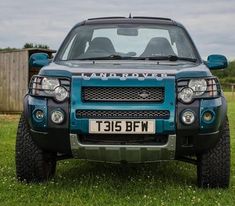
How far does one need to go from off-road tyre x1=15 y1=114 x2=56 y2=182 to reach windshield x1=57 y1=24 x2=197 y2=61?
1.05 meters

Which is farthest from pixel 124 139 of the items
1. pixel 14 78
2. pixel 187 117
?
pixel 14 78

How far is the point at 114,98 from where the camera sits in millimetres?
5160

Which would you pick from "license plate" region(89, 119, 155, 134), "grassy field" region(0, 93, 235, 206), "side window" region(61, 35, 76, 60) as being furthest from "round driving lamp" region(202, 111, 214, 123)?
"side window" region(61, 35, 76, 60)

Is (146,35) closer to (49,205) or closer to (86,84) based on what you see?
(86,84)

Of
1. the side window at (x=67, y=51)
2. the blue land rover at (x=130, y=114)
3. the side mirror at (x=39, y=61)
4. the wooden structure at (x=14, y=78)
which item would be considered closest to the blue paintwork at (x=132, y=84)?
the blue land rover at (x=130, y=114)

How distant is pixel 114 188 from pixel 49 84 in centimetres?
121

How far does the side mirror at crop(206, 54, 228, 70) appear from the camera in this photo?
6.64 m

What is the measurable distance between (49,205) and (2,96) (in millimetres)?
15965

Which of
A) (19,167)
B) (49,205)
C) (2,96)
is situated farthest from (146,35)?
(2,96)

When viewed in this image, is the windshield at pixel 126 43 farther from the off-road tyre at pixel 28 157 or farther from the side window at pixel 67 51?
the off-road tyre at pixel 28 157

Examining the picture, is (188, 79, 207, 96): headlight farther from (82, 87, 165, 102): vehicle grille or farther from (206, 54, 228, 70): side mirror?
(206, 54, 228, 70): side mirror

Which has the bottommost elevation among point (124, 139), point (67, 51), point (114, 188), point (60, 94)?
point (114, 188)

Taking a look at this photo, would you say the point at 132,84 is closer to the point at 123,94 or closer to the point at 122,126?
the point at 123,94

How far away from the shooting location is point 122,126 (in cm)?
509
